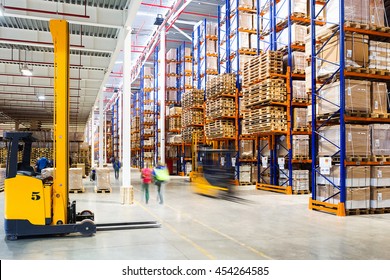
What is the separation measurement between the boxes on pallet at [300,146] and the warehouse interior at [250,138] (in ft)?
0.16

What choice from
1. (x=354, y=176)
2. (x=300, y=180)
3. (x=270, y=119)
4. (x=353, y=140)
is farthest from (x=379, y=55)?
(x=300, y=180)

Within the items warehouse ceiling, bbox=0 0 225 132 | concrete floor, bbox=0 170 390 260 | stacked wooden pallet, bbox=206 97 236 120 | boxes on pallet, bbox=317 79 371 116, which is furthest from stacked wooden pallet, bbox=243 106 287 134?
warehouse ceiling, bbox=0 0 225 132

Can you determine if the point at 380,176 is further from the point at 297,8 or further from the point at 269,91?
the point at 297,8

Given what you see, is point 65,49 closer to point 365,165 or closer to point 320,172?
point 320,172

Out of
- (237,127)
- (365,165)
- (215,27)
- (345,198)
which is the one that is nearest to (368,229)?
(345,198)

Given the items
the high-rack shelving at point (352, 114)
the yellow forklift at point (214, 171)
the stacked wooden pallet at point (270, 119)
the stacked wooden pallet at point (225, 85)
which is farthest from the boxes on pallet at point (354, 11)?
the yellow forklift at point (214, 171)

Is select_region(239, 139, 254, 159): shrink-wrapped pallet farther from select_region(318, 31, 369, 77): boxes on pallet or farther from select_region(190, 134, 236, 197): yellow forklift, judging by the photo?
select_region(318, 31, 369, 77): boxes on pallet

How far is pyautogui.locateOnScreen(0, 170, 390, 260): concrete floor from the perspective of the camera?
5.18 m

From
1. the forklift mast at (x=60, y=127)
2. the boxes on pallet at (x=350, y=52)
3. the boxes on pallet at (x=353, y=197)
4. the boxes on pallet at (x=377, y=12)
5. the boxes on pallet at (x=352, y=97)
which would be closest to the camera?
the forklift mast at (x=60, y=127)

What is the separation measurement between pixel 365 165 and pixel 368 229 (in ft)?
7.40

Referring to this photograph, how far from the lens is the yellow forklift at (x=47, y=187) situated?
19.2 ft

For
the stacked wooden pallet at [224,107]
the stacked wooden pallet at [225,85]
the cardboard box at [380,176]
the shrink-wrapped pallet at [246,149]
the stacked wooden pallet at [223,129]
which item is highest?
the stacked wooden pallet at [225,85]

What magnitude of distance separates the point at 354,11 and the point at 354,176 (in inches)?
157

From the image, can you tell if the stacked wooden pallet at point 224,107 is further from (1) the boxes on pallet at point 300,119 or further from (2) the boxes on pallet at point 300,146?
(2) the boxes on pallet at point 300,146
